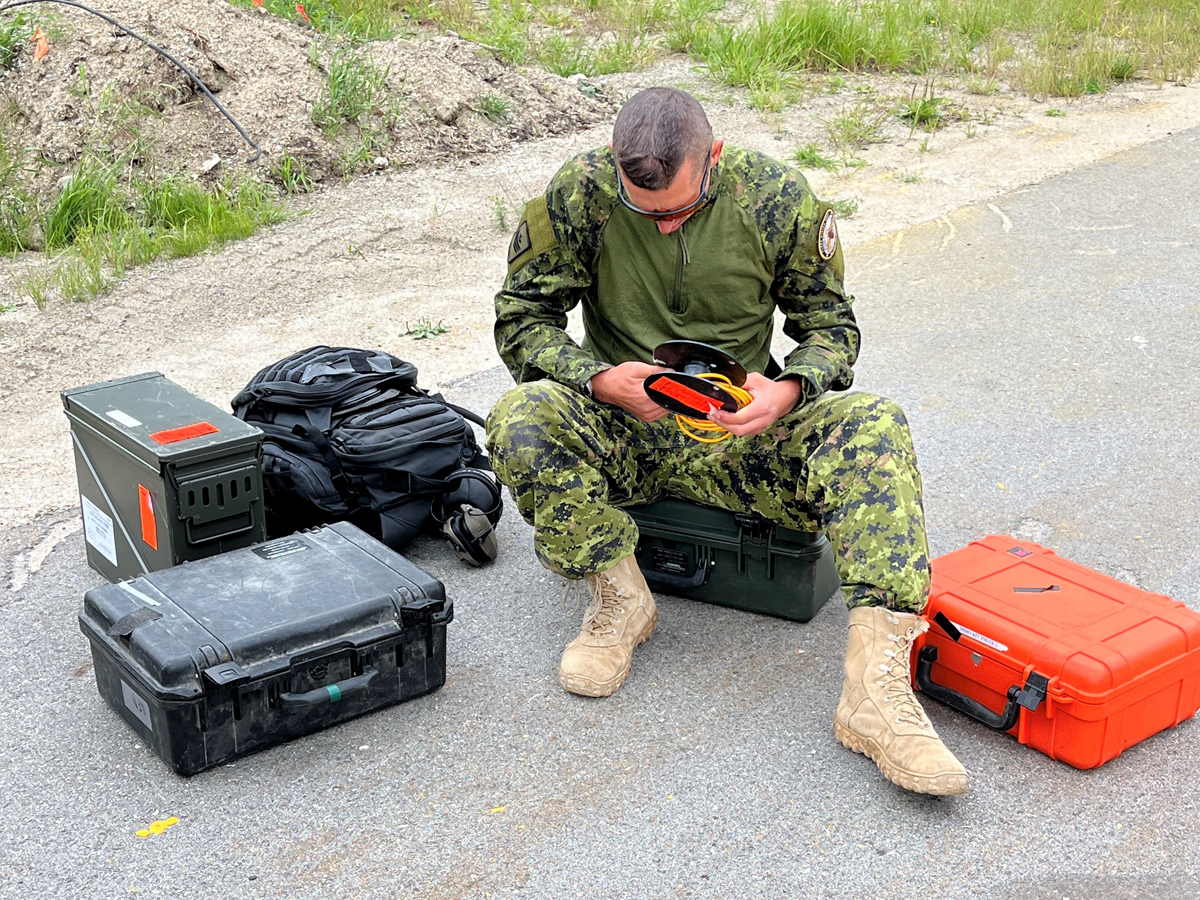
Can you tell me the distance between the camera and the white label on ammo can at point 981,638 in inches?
105

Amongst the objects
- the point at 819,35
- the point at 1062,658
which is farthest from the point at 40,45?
the point at 1062,658

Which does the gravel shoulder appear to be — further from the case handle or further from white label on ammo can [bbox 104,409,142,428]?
the case handle

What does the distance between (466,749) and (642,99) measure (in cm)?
147

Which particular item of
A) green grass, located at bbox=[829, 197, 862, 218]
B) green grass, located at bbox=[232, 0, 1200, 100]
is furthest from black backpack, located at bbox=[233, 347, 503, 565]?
green grass, located at bbox=[232, 0, 1200, 100]

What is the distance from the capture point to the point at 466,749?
107 inches

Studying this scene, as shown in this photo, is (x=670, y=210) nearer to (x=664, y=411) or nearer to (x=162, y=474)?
(x=664, y=411)

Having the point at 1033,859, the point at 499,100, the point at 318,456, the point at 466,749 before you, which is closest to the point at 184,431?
the point at 318,456

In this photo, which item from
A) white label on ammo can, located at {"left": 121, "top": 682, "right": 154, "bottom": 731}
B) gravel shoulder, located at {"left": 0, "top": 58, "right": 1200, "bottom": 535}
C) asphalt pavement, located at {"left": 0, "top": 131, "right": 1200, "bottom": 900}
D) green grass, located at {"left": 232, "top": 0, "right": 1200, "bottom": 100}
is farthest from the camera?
green grass, located at {"left": 232, "top": 0, "right": 1200, "bottom": 100}

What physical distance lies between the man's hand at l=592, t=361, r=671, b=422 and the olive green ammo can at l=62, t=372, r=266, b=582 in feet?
2.84

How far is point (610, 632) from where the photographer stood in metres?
2.99

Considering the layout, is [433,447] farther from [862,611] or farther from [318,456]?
[862,611]

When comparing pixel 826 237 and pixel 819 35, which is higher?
pixel 826 237

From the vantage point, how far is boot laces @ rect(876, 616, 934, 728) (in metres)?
2.58

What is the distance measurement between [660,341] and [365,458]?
2.82 feet
